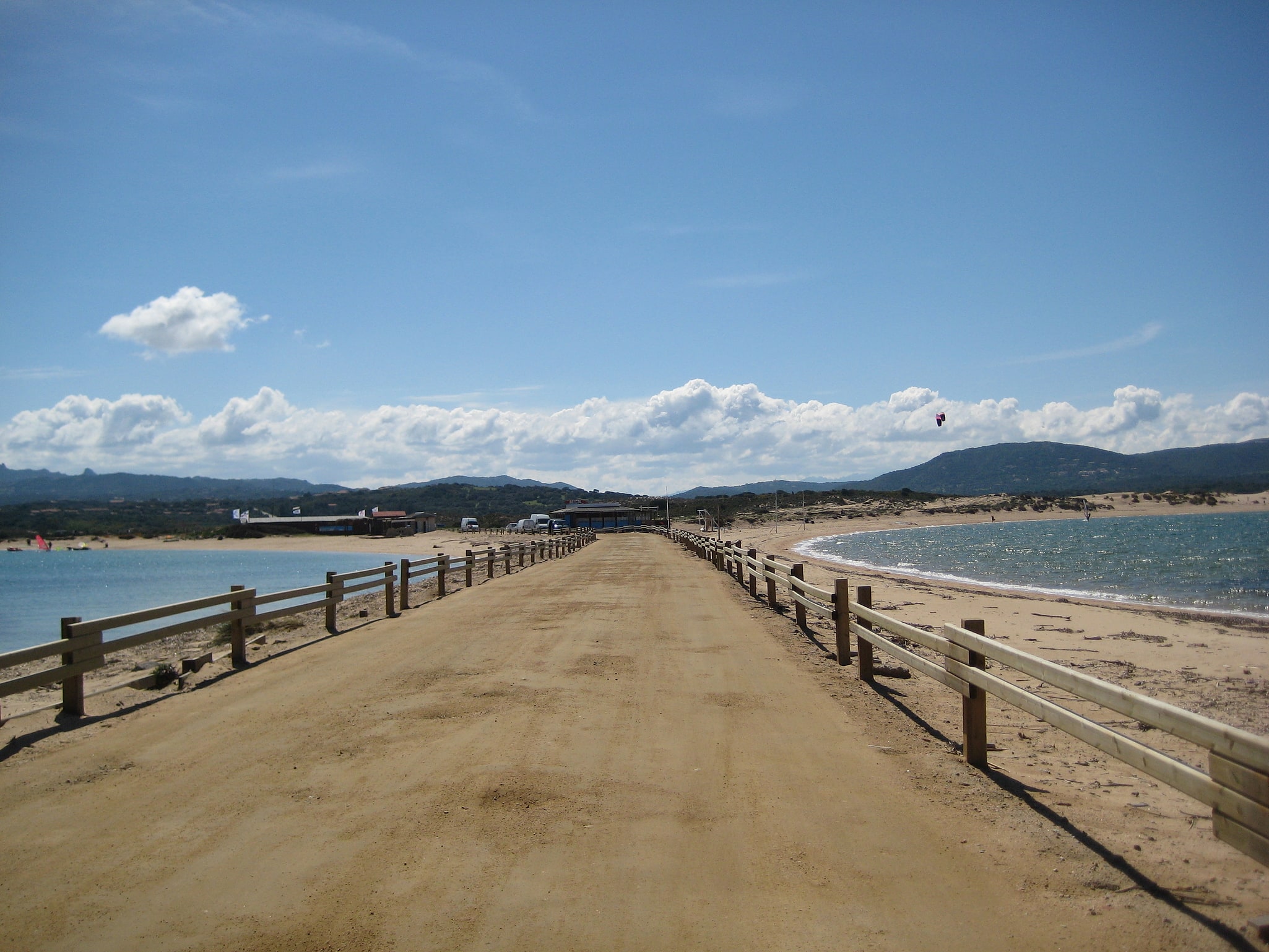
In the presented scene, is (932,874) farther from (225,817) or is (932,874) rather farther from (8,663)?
(8,663)

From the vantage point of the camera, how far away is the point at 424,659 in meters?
10.6

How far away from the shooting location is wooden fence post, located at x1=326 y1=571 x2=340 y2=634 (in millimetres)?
13961

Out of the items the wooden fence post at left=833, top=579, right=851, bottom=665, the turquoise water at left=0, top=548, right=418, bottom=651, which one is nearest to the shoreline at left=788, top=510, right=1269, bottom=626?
the wooden fence post at left=833, top=579, right=851, bottom=665

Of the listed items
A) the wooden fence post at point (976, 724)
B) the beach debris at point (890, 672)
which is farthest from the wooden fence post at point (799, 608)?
the wooden fence post at point (976, 724)

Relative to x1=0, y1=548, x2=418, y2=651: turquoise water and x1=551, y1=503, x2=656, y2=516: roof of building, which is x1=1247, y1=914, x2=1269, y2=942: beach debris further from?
x1=551, y1=503, x2=656, y2=516: roof of building

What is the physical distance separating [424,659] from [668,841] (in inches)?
266

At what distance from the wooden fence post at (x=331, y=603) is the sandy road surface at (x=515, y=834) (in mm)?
5091

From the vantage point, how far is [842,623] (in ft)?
33.8

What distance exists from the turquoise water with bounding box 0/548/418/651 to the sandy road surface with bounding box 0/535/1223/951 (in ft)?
60.7

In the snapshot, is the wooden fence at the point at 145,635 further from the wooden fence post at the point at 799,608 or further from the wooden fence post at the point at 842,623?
the wooden fence post at the point at 799,608

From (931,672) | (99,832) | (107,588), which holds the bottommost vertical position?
(107,588)

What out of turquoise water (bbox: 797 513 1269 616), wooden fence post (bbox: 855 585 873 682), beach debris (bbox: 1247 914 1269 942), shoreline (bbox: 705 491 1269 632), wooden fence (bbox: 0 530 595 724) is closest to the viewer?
beach debris (bbox: 1247 914 1269 942)

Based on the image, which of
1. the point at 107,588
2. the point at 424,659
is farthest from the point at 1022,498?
the point at 424,659

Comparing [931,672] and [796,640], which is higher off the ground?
[931,672]
